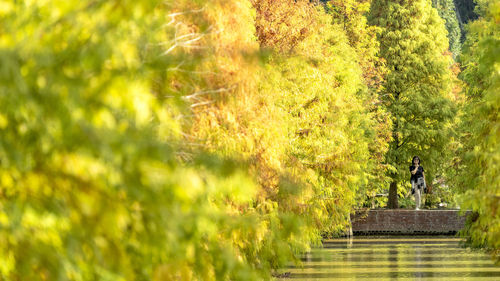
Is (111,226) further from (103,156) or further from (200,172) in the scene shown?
(200,172)

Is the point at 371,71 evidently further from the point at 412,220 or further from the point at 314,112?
the point at 314,112

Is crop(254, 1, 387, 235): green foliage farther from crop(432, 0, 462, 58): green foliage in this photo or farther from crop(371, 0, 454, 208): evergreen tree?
crop(432, 0, 462, 58): green foliage

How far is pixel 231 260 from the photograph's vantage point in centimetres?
610

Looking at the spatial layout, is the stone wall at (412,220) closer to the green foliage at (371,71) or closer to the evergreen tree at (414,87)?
the green foliage at (371,71)

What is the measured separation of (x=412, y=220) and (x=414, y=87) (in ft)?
27.1

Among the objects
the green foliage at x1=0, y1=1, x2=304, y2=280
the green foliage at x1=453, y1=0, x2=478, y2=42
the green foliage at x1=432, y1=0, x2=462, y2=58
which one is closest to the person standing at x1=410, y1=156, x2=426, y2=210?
the green foliage at x1=0, y1=1, x2=304, y2=280

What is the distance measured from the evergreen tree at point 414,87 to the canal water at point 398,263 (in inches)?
391

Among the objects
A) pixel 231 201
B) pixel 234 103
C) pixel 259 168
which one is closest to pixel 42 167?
pixel 234 103

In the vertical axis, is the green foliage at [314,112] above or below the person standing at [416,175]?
above

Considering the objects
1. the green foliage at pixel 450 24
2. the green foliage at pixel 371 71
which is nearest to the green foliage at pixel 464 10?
the green foliage at pixel 450 24

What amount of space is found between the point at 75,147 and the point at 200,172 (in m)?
1.24

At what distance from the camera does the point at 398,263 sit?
27.0m

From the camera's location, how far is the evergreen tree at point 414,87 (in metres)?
47.3

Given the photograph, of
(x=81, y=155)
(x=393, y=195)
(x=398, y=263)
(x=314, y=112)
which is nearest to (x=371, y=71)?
(x=393, y=195)
